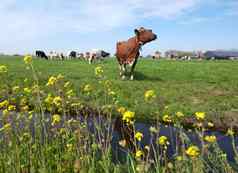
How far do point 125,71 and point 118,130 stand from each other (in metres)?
12.3

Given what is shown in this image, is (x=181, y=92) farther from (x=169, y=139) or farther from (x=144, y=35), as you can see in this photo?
(x=169, y=139)

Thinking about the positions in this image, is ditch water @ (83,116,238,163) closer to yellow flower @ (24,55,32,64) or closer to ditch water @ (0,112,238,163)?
ditch water @ (0,112,238,163)

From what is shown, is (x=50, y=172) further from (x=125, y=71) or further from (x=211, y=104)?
(x=125, y=71)

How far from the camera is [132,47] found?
2245 centimetres

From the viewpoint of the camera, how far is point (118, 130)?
1188cm

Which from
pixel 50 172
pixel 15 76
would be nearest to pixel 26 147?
pixel 50 172

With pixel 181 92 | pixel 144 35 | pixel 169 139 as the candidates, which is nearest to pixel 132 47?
pixel 144 35

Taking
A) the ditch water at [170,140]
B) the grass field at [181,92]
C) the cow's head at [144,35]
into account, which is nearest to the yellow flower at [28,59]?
the ditch water at [170,140]

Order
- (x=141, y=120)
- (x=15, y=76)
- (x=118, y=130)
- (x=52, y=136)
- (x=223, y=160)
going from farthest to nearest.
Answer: (x=15, y=76)
(x=141, y=120)
(x=118, y=130)
(x=52, y=136)
(x=223, y=160)

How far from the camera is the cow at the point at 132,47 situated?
21875 mm

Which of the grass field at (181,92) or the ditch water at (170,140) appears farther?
the grass field at (181,92)

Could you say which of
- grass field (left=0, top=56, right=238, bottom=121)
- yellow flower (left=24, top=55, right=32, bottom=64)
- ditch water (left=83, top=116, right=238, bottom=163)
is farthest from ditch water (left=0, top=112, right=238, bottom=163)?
yellow flower (left=24, top=55, right=32, bottom=64)

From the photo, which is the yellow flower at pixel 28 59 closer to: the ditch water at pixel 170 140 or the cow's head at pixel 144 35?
the ditch water at pixel 170 140

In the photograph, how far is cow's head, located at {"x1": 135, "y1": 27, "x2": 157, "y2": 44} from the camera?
21766 millimetres
